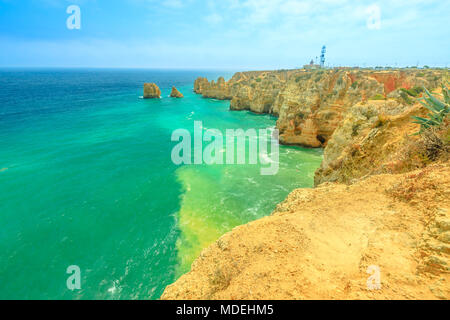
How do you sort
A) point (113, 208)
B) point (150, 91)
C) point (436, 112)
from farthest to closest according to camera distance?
point (150, 91) < point (113, 208) < point (436, 112)

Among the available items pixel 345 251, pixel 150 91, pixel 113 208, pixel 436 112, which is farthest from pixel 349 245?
pixel 150 91

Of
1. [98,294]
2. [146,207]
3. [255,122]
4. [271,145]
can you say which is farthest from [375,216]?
[255,122]

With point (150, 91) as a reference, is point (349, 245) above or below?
below

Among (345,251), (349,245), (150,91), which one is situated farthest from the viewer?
(150,91)

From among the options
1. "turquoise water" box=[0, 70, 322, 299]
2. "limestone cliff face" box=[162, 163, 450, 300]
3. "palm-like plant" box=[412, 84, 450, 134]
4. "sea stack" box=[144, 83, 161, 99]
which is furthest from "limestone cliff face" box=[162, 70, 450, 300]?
"sea stack" box=[144, 83, 161, 99]

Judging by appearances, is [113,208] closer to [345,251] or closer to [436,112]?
[345,251]

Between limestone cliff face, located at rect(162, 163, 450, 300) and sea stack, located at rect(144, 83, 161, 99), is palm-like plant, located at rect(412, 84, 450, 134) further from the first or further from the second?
sea stack, located at rect(144, 83, 161, 99)

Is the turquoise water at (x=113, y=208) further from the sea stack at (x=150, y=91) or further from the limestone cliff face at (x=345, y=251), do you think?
the sea stack at (x=150, y=91)

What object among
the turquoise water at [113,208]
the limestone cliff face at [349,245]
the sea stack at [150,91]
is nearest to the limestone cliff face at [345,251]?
the limestone cliff face at [349,245]

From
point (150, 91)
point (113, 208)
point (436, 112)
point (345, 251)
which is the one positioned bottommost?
point (113, 208)

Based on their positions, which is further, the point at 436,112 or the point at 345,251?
the point at 436,112
